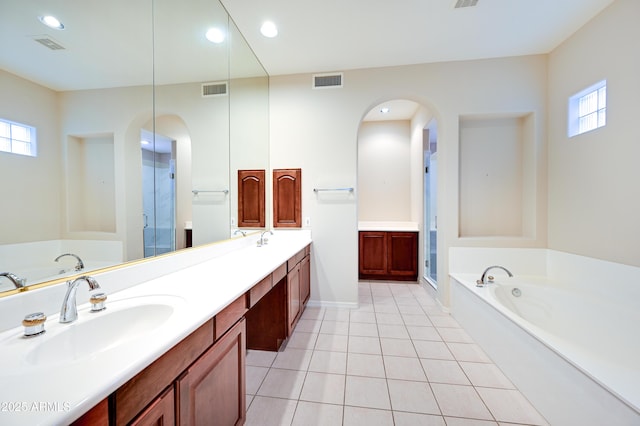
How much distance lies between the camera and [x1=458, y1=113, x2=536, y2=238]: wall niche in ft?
9.70

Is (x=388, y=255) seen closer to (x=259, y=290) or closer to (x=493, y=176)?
(x=493, y=176)

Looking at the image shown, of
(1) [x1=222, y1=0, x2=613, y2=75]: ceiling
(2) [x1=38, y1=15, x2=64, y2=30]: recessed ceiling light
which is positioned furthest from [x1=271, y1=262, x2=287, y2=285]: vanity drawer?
(1) [x1=222, y1=0, x2=613, y2=75]: ceiling

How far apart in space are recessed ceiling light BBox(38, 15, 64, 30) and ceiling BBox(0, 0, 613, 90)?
0.02 meters

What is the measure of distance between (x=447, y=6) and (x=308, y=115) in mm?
1644

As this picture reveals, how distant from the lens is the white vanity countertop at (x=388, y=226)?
4156 mm

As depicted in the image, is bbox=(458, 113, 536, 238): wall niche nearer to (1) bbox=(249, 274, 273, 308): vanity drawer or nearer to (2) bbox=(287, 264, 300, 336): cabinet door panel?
(2) bbox=(287, 264, 300, 336): cabinet door panel

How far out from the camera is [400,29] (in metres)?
2.31

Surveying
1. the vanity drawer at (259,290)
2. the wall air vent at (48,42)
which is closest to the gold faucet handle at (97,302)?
the vanity drawer at (259,290)

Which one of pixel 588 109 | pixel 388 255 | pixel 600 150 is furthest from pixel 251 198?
pixel 588 109

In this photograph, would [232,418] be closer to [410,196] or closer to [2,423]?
[2,423]

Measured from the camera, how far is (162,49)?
60.2 inches

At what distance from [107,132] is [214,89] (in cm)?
112

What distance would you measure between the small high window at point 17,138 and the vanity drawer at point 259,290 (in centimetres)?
108

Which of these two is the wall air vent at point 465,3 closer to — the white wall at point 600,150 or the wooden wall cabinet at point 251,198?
the white wall at point 600,150
